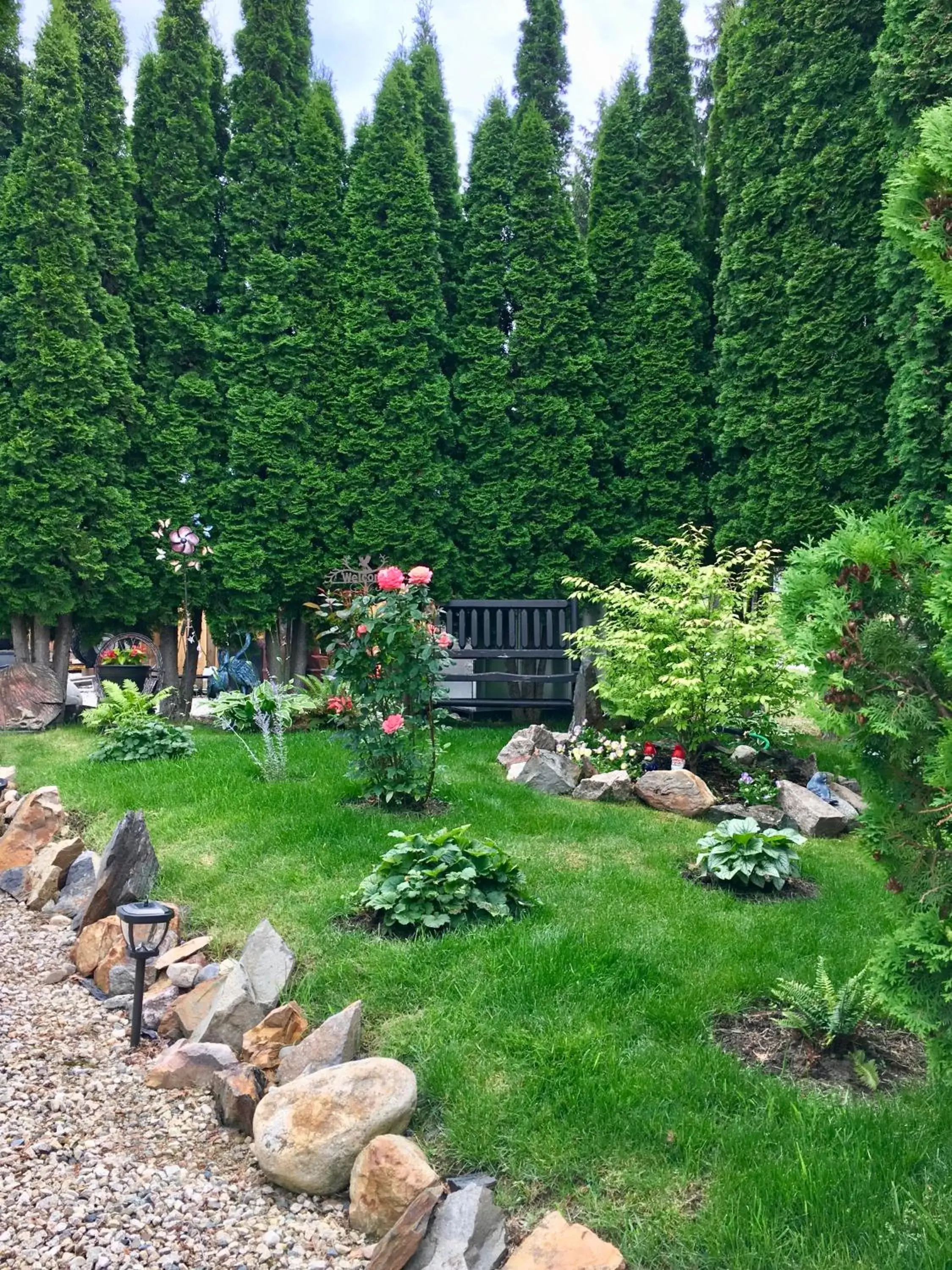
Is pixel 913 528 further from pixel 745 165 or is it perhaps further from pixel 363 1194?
pixel 745 165

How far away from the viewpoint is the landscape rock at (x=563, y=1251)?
1.95m

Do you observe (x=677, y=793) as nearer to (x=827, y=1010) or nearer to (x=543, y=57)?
(x=827, y=1010)

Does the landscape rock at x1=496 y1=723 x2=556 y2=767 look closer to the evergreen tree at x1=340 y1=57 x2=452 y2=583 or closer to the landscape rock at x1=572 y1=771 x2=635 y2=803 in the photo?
the landscape rock at x1=572 y1=771 x2=635 y2=803

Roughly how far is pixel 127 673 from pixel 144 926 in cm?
692

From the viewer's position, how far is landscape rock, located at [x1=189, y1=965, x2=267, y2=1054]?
3.17 m

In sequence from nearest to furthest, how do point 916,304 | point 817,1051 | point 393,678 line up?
point 817,1051 → point 393,678 → point 916,304

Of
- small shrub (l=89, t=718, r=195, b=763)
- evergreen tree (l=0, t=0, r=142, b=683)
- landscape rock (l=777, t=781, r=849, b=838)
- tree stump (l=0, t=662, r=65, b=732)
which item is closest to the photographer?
landscape rock (l=777, t=781, r=849, b=838)

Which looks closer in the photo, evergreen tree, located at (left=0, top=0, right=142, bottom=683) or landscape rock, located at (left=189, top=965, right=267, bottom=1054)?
landscape rock, located at (left=189, top=965, right=267, bottom=1054)

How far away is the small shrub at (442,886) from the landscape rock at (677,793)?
6.26 ft

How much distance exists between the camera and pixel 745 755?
20.4 feet

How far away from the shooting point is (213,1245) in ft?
7.47

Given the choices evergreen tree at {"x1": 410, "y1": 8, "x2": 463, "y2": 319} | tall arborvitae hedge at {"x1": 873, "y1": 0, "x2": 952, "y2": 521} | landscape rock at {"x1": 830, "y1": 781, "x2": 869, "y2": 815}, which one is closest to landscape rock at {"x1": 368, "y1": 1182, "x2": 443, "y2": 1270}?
landscape rock at {"x1": 830, "y1": 781, "x2": 869, "y2": 815}

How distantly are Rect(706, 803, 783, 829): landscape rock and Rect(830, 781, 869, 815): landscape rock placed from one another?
60 cm

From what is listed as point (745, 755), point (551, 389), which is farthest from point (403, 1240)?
point (551, 389)
